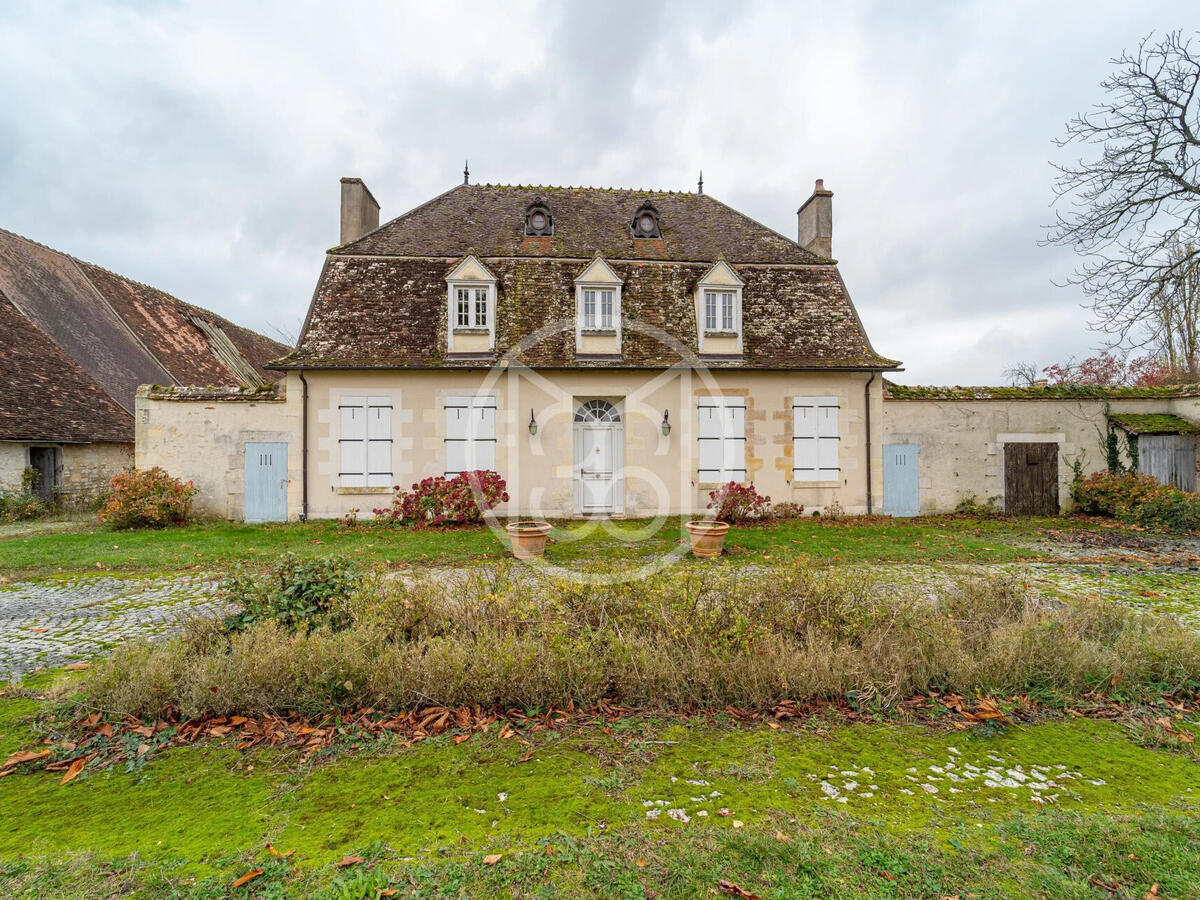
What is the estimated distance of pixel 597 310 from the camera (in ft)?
41.0

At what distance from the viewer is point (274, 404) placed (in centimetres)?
1206

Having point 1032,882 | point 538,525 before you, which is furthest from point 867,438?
point 1032,882

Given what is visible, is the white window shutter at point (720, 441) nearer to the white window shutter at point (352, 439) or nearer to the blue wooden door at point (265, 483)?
the white window shutter at point (352, 439)

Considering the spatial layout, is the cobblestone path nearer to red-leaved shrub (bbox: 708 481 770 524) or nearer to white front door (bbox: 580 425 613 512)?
white front door (bbox: 580 425 613 512)

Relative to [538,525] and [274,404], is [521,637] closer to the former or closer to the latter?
[538,525]

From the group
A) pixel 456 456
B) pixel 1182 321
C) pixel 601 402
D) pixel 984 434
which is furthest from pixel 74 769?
pixel 1182 321

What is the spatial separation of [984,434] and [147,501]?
18224mm

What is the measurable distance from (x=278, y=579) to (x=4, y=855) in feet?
7.57

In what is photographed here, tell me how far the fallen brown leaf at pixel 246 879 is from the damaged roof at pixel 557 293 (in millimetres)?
10478

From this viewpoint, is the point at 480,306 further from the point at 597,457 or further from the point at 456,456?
the point at 597,457

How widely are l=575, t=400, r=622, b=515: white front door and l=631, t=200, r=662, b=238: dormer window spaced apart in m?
4.64

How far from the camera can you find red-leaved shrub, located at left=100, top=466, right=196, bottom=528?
36.4ft

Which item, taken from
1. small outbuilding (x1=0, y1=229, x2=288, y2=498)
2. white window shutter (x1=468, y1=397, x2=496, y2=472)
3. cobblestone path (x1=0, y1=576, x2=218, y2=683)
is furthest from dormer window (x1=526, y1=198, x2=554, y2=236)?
cobblestone path (x1=0, y1=576, x2=218, y2=683)

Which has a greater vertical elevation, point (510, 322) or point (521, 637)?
point (510, 322)
